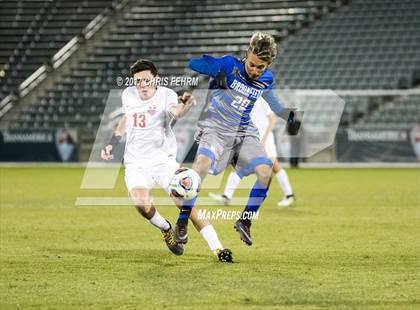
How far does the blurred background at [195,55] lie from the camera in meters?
28.4

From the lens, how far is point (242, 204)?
49.5 feet

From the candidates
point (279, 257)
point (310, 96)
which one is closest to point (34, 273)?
point (279, 257)

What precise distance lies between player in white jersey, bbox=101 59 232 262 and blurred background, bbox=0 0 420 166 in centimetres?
1863

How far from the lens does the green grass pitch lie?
21.6ft

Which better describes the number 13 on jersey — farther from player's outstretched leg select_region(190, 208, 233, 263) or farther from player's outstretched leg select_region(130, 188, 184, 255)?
player's outstretched leg select_region(190, 208, 233, 263)

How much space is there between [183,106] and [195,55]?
2526 centimetres

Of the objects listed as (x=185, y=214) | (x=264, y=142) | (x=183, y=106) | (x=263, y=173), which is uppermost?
(x=183, y=106)

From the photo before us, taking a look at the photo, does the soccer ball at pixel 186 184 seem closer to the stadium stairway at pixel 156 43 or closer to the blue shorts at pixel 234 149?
the blue shorts at pixel 234 149

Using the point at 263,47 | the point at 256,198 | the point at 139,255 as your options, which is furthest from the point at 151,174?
the point at 263,47

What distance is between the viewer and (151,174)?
29.6 ft

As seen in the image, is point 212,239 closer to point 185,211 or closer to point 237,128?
point 185,211

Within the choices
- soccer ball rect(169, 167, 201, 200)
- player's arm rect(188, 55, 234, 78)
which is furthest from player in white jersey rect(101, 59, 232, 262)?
player's arm rect(188, 55, 234, 78)

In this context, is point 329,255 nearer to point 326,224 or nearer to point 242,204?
point 326,224

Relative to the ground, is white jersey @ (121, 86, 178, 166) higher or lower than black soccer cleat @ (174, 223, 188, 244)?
higher
